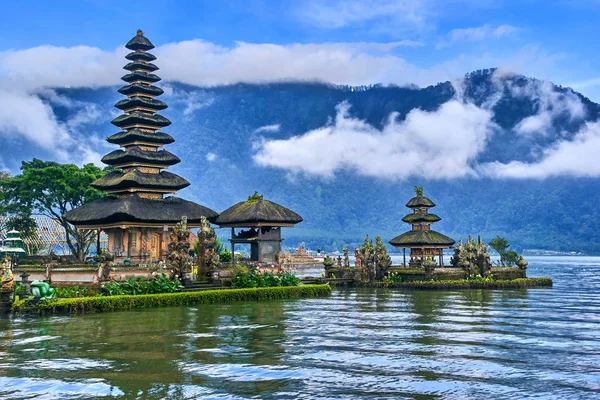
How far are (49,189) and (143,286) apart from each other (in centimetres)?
2689

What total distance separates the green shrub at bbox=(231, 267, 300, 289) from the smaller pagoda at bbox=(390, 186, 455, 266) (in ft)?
58.6

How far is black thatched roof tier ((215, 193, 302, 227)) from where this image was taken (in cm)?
4519

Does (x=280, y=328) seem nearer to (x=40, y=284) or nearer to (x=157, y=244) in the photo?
(x=40, y=284)

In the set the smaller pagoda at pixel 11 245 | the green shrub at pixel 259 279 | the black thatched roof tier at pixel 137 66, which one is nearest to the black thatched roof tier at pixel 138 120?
the black thatched roof tier at pixel 137 66

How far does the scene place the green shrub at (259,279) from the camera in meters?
36.1

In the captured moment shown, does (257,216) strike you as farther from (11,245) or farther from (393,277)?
(11,245)

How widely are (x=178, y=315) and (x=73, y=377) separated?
1239 centimetres

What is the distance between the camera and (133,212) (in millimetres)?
44969

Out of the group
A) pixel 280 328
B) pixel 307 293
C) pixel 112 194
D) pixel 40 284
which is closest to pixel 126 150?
pixel 112 194

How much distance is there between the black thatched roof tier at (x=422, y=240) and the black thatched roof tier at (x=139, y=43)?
1101 inches

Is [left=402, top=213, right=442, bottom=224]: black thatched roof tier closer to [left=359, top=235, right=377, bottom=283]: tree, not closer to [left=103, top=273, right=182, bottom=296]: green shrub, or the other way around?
[left=359, top=235, right=377, bottom=283]: tree

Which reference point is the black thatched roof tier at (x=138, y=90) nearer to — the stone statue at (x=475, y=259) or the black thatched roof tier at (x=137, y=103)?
the black thatched roof tier at (x=137, y=103)

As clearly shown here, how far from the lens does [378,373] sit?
14.4 metres

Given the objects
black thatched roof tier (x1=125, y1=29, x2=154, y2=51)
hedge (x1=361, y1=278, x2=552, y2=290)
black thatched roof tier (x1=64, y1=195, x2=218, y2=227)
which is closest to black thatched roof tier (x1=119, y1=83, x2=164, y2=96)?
black thatched roof tier (x1=125, y1=29, x2=154, y2=51)
